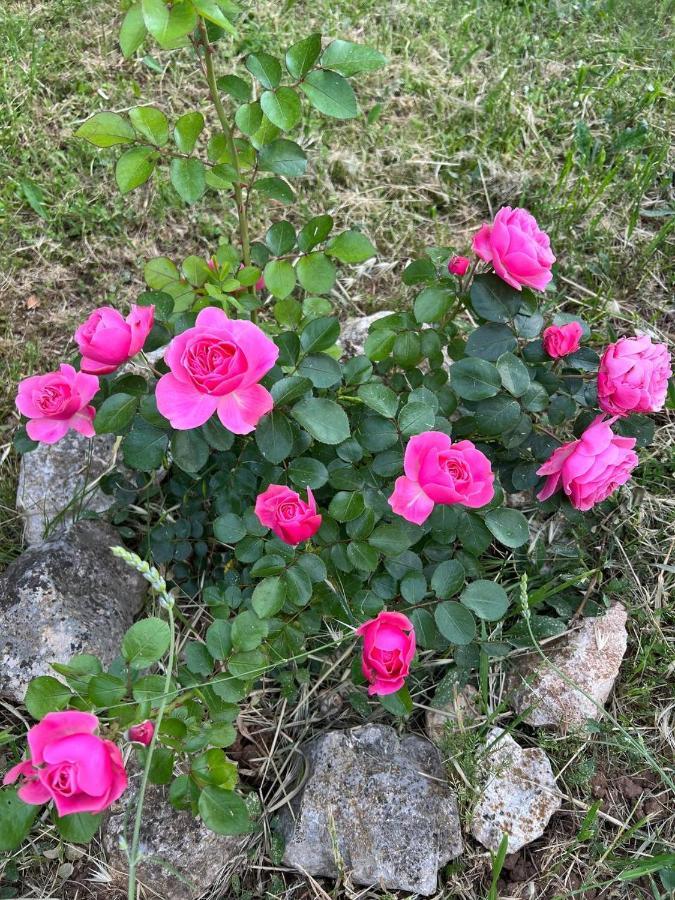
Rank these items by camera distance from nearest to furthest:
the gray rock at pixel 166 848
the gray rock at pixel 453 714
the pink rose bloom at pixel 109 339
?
the pink rose bloom at pixel 109 339 → the gray rock at pixel 166 848 → the gray rock at pixel 453 714

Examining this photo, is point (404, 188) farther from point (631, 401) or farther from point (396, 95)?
point (631, 401)

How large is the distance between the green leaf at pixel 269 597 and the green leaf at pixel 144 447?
0.34 meters

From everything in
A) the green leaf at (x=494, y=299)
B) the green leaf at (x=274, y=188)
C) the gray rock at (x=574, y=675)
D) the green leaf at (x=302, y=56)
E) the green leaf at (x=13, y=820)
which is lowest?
the gray rock at (x=574, y=675)

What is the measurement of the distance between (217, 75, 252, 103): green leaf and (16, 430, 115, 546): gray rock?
966 millimetres

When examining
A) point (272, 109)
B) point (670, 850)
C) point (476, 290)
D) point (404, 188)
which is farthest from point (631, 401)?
point (404, 188)

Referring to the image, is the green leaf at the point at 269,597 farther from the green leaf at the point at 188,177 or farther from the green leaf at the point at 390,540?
the green leaf at the point at 188,177

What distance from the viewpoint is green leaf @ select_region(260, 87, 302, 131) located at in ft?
4.83

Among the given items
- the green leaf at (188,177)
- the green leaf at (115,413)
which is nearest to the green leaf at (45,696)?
the green leaf at (115,413)

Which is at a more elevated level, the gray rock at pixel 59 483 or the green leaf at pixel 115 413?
the green leaf at pixel 115 413

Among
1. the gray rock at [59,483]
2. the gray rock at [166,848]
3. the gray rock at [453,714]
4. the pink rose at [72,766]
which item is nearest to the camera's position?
the pink rose at [72,766]

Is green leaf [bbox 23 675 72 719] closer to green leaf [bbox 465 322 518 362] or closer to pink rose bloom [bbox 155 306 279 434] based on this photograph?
pink rose bloom [bbox 155 306 279 434]

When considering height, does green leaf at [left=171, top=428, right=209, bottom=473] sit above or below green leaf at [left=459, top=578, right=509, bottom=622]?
above

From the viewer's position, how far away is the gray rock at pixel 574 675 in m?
1.87

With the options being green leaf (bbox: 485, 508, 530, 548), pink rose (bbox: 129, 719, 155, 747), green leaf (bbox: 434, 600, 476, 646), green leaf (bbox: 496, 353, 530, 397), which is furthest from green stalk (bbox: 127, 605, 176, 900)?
green leaf (bbox: 496, 353, 530, 397)
